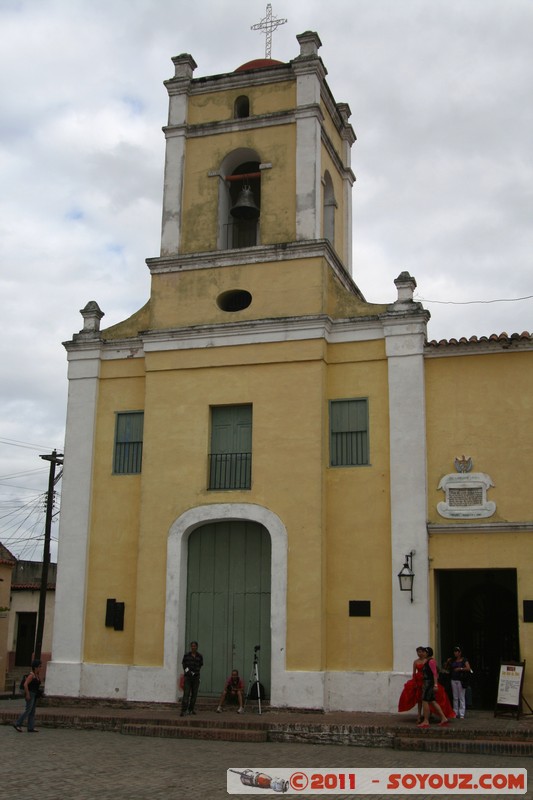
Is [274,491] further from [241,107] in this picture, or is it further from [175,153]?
[241,107]

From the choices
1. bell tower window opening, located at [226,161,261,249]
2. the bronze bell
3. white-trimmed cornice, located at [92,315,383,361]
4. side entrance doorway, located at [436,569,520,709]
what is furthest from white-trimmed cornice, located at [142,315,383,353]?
side entrance doorway, located at [436,569,520,709]

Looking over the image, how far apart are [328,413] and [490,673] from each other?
6219 millimetres

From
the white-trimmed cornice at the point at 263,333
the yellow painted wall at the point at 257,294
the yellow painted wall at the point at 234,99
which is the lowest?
the white-trimmed cornice at the point at 263,333

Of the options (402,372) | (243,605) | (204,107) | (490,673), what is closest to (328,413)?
(402,372)

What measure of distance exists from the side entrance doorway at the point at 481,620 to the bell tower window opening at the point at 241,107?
11.0 m

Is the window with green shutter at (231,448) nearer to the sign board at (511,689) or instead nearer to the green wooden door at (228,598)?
the green wooden door at (228,598)

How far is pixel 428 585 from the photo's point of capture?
16781 mm

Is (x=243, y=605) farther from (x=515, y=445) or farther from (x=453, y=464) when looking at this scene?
(x=515, y=445)

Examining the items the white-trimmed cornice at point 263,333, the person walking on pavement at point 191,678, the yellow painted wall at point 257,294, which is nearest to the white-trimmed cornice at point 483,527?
the white-trimmed cornice at point 263,333

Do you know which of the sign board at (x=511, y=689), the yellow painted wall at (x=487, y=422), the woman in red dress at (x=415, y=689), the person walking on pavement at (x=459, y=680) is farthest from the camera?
the yellow painted wall at (x=487, y=422)

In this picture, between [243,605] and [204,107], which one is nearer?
[243,605]

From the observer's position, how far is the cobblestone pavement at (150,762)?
33.8ft

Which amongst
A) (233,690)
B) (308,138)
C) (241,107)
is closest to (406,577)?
(233,690)

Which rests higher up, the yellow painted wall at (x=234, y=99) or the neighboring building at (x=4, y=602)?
the yellow painted wall at (x=234, y=99)
